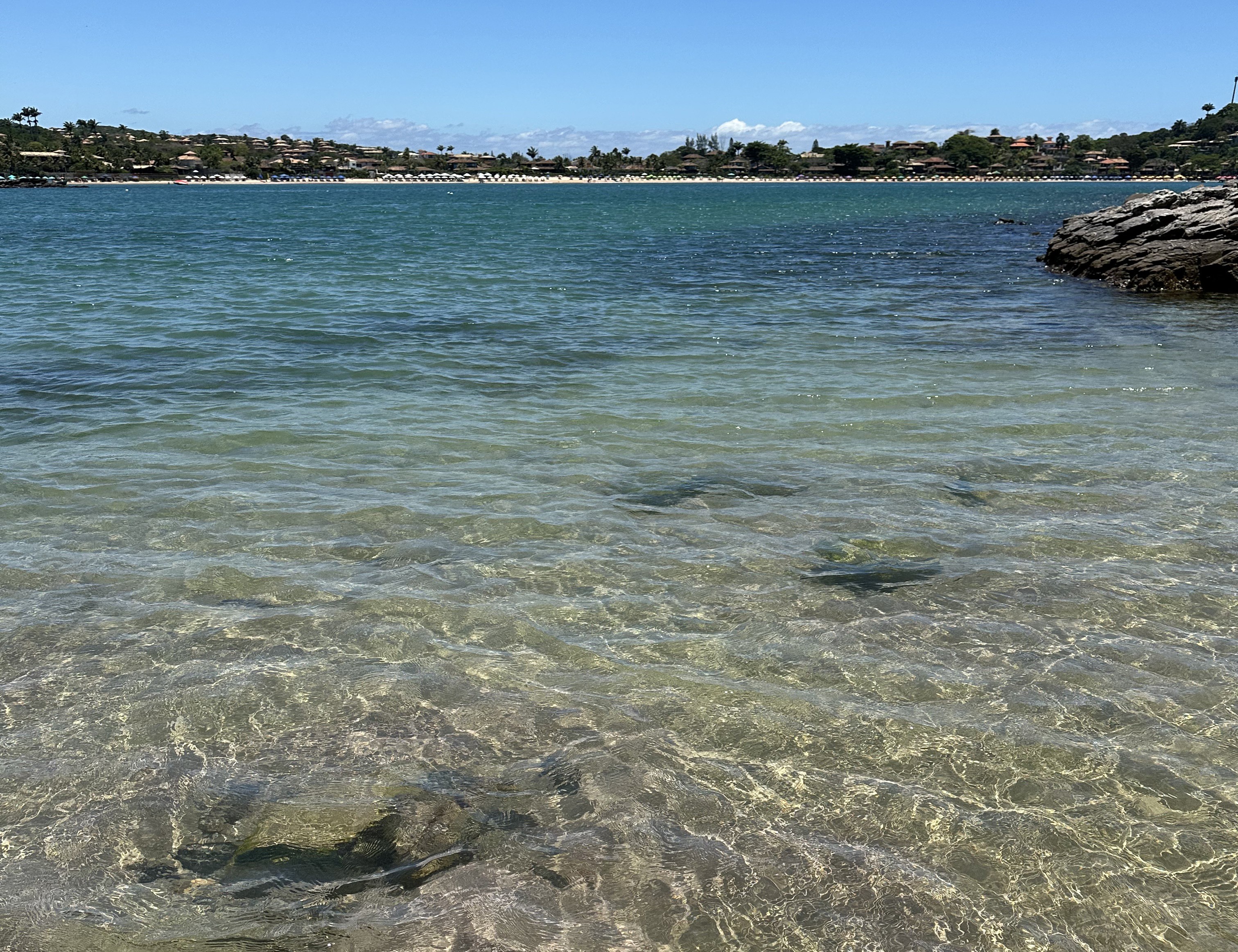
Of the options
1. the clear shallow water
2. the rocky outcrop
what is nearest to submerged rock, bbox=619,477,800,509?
the clear shallow water

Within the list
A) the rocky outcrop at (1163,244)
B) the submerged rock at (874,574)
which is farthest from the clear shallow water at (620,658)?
the rocky outcrop at (1163,244)

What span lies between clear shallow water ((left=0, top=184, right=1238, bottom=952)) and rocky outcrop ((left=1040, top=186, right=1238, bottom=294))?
12.5 m

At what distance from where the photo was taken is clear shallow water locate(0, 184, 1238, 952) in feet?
12.1

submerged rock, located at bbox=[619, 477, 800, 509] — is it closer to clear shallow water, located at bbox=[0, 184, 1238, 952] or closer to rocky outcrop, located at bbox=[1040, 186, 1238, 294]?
clear shallow water, located at bbox=[0, 184, 1238, 952]

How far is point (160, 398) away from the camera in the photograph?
493 inches

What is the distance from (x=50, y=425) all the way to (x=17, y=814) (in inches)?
332

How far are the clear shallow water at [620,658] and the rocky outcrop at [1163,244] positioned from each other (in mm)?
12515

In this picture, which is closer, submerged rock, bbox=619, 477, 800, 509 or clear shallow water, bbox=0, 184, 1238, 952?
clear shallow water, bbox=0, 184, 1238, 952

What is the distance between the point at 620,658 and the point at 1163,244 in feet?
88.1

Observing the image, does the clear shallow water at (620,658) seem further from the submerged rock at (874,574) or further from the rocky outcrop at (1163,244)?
the rocky outcrop at (1163,244)

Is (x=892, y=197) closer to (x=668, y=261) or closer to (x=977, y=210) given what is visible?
(x=977, y=210)

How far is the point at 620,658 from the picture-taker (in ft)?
18.3

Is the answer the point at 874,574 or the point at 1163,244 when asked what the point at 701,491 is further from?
the point at 1163,244

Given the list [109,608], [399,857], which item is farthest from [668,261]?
[399,857]
